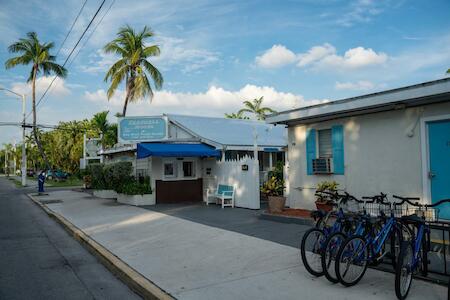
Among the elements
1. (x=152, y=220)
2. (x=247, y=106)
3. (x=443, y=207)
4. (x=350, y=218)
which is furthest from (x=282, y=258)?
(x=247, y=106)

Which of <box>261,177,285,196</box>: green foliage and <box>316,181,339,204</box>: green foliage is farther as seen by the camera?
<box>261,177,285,196</box>: green foliage

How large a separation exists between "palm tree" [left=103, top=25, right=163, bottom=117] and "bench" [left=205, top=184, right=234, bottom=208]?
13.1 metres

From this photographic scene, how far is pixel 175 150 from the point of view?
608 inches

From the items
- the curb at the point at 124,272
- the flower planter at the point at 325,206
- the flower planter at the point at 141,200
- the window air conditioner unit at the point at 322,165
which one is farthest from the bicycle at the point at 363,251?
the flower planter at the point at 141,200

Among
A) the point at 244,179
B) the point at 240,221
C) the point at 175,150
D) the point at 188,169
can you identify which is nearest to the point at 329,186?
the point at 240,221

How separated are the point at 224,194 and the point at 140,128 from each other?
5808mm

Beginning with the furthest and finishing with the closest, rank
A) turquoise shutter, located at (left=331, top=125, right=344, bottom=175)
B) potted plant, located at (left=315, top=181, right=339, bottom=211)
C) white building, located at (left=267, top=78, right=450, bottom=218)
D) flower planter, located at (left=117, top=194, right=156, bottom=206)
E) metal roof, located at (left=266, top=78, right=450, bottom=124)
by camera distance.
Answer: flower planter, located at (left=117, top=194, right=156, bottom=206), turquoise shutter, located at (left=331, top=125, right=344, bottom=175), potted plant, located at (left=315, top=181, right=339, bottom=211), white building, located at (left=267, top=78, right=450, bottom=218), metal roof, located at (left=266, top=78, right=450, bottom=124)

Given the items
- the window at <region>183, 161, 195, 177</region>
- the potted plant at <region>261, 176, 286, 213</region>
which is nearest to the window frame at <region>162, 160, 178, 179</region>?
the window at <region>183, 161, 195, 177</region>

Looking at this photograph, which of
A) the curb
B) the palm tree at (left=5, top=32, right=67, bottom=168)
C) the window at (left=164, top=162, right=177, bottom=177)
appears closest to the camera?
the curb

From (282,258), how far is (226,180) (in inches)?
355

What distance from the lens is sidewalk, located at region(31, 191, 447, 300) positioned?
4898 millimetres

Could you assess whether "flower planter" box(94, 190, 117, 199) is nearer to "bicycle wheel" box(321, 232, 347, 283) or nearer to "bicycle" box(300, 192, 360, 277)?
"bicycle" box(300, 192, 360, 277)

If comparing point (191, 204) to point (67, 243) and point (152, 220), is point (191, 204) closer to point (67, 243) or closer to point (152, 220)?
point (152, 220)

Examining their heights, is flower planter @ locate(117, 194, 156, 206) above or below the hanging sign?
below
